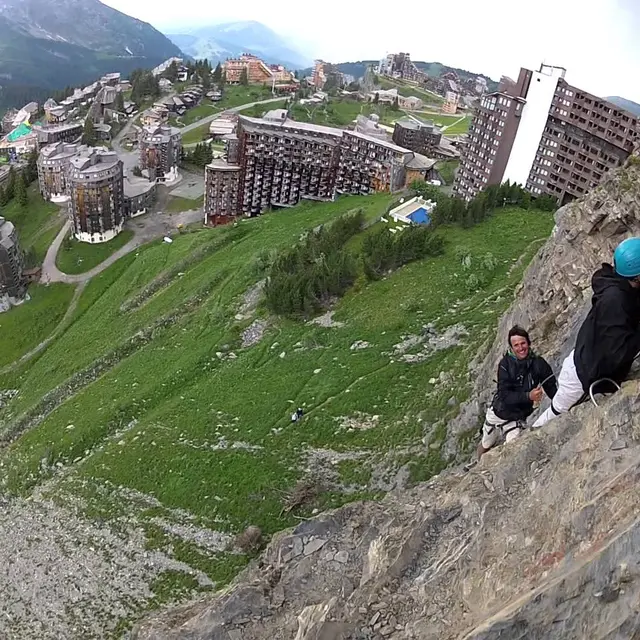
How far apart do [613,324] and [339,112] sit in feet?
480

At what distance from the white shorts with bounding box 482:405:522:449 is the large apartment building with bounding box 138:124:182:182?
10040 cm

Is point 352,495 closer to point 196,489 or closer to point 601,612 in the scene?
point 196,489

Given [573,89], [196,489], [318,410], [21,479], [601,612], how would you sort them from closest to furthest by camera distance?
[601,612], [196,489], [318,410], [21,479], [573,89]

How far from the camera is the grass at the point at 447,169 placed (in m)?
87.9

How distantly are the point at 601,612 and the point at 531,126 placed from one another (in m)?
62.9

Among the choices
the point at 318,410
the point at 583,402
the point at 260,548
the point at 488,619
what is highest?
the point at 583,402

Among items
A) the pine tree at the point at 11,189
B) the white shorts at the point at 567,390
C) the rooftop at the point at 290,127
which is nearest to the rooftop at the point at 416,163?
the rooftop at the point at 290,127

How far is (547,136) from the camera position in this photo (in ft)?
198

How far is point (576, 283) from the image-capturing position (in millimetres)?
19547

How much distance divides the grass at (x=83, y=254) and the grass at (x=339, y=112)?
2416 inches

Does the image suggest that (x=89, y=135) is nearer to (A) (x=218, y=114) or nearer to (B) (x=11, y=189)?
(B) (x=11, y=189)

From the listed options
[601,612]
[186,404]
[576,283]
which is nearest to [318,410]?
[186,404]

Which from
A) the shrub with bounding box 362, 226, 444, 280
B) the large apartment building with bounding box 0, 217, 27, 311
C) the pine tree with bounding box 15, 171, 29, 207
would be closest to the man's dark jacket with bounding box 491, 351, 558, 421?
the shrub with bounding box 362, 226, 444, 280

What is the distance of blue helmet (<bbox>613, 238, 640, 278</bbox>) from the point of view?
921cm
